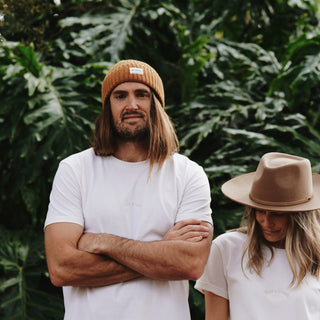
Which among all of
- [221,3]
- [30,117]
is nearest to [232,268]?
[30,117]

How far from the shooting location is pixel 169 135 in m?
2.56

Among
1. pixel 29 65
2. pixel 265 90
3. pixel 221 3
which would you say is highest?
pixel 221 3

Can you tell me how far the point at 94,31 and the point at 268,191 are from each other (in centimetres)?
314

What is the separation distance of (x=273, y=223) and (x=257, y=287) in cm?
29

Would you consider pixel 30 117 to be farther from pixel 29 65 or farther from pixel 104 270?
pixel 104 270

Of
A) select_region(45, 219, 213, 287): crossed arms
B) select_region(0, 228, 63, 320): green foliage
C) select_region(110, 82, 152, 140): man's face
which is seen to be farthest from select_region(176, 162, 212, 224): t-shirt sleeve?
select_region(0, 228, 63, 320): green foliage

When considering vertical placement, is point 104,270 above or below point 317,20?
below

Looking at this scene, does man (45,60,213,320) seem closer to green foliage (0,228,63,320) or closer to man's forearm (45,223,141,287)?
man's forearm (45,223,141,287)

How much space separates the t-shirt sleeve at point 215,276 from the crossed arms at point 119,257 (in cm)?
5

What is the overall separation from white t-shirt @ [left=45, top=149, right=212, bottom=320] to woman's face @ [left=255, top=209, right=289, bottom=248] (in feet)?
1.07

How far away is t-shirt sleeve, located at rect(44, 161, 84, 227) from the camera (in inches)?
90.2

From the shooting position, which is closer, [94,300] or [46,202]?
[94,300]

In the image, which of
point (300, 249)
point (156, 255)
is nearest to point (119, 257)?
point (156, 255)

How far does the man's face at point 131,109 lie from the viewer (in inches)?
96.3
